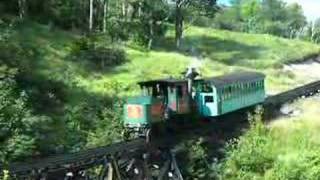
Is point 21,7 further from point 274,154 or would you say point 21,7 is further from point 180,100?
point 274,154

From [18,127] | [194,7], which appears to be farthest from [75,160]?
[194,7]

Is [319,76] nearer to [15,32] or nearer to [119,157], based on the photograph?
[15,32]

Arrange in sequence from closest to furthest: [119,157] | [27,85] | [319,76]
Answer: [119,157] → [27,85] → [319,76]

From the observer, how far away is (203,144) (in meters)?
29.6

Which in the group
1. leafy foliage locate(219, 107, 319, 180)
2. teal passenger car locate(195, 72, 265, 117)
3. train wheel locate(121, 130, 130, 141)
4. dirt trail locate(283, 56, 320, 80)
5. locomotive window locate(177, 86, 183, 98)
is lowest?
dirt trail locate(283, 56, 320, 80)

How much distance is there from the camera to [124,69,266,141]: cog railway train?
1072 inches

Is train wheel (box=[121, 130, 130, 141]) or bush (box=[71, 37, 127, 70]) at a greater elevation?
bush (box=[71, 37, 127, 70])

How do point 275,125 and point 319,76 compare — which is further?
point 319,76

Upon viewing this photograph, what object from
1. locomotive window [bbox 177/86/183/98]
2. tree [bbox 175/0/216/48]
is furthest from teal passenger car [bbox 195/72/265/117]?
tree [bbox 175/0/216/48]

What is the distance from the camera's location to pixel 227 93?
105 ft

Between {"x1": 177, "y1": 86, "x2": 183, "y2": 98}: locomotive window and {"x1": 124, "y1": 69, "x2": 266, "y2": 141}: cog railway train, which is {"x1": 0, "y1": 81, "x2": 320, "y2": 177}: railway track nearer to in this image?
{"x1": 124, "y1": 69, "x2": 266, "y2": 141}: cog railway train

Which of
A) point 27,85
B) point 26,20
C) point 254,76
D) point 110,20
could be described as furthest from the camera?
point 110,20

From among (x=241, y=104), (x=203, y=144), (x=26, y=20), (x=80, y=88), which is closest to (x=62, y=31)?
(x=26, y=20)

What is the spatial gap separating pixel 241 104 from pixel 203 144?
5136 mm
